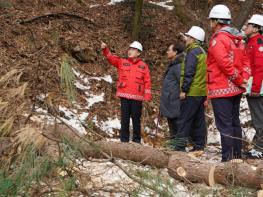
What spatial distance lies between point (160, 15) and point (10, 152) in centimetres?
966

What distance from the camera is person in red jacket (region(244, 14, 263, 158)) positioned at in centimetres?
584

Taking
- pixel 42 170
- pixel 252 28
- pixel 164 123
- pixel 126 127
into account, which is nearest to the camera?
pixel 42 170

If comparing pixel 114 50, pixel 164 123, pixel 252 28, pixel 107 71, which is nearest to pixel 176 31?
pixel 114 50

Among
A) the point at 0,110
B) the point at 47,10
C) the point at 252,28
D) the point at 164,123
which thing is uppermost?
the point at 47,10

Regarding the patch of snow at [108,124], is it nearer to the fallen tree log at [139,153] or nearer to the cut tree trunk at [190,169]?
the fallen tree log at [139,153]

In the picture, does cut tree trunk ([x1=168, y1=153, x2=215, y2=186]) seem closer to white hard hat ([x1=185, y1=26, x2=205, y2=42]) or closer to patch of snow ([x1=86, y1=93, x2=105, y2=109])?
white hard hat ([x1=185, y1=26, x2=205, y2=42])

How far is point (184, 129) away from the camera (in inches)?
249

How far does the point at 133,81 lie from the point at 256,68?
1853mm

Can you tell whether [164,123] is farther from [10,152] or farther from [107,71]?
[10,152]

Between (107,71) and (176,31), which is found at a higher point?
(176,31)

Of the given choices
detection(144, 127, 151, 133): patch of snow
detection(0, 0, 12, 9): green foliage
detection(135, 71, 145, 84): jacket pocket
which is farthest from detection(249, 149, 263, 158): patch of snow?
detection(0, 0, 12, 9): green foliage

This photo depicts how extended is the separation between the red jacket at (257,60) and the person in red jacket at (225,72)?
0.34 metres

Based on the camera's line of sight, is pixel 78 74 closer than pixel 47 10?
Yes

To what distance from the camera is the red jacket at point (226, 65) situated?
535cm
